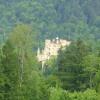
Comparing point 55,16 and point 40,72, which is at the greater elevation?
point 55,16

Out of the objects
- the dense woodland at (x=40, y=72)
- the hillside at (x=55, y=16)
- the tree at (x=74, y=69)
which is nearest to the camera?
the dense woodland at (x=40, y=72)

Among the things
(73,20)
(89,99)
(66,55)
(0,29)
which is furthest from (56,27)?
(89,99)

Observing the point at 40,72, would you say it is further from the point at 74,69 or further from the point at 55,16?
the point at 55,16

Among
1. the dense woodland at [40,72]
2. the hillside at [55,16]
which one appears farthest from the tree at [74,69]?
the hillside at [55,16]

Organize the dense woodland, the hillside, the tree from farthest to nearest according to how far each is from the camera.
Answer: the hillside < the tree < the dense woodland

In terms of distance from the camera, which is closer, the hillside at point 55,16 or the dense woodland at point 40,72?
the dense woodland at point 40,72

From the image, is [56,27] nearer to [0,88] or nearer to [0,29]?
[0,29]

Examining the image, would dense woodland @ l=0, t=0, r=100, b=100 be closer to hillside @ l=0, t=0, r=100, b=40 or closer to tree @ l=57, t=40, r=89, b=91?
tree @ l=57, t=40, r=89, b=91

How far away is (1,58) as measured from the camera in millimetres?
31516

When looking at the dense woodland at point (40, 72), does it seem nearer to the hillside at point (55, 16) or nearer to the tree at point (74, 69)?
the tree at point (74, 69)

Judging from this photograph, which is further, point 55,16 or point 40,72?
point 55,16

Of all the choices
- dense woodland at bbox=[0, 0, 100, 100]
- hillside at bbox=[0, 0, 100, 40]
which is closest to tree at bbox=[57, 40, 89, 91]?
dense woodland at bbox=[0, 0, 100, 100]

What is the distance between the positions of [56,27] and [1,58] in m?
123

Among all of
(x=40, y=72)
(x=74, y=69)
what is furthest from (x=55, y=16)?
(x=74, y=69)
